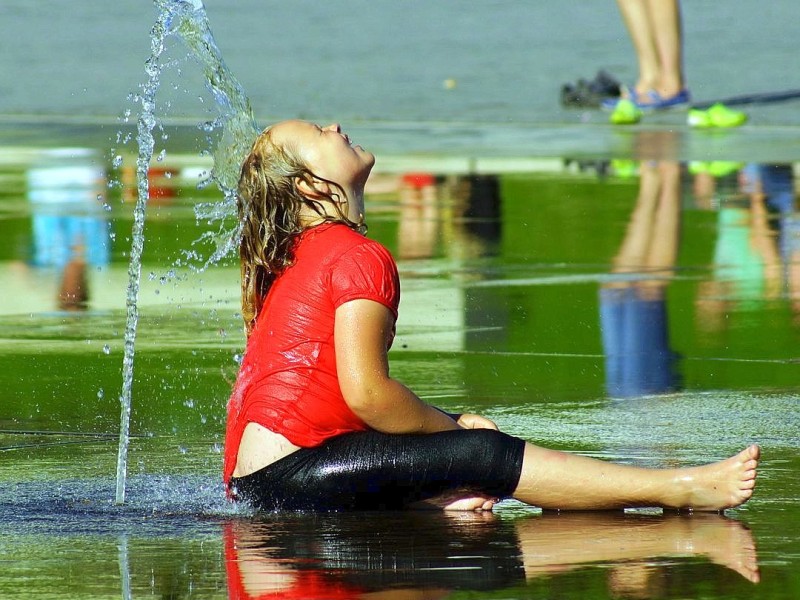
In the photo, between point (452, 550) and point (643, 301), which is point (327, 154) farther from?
point (643, 301)

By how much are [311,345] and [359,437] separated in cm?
27

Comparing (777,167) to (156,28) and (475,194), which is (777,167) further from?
(156,28)

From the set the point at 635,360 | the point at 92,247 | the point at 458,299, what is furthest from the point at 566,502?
the point at 92,247

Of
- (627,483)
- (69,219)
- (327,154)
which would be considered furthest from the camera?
(69,219)

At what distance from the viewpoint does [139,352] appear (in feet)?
22.9

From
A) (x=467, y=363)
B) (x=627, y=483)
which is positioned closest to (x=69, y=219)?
(x=467, y=363)

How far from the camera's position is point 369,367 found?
4.60 m

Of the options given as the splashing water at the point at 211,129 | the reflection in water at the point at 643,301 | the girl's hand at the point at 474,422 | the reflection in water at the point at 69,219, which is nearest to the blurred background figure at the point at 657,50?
the reflection in water at the point at 643,301

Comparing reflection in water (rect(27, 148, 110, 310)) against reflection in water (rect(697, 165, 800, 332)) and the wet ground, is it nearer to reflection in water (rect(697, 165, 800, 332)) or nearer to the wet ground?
the wet ground

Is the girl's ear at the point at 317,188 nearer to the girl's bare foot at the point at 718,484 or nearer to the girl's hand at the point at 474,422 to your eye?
the girl's hand at the point at 474,422

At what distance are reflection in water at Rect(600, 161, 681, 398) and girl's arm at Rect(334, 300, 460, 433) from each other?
5.66 feet

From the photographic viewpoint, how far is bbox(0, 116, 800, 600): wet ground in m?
4.16

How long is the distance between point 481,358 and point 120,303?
194cm

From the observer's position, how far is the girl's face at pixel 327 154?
15.9 ft
